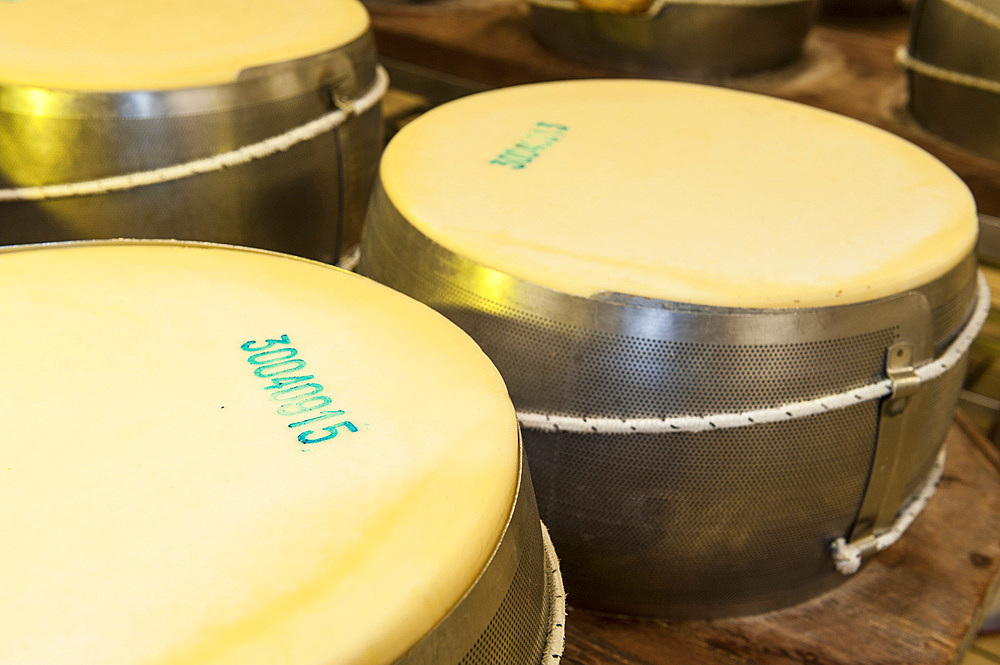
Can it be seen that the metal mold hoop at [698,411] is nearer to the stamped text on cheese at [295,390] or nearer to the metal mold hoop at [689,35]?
the stamped text on cheese at [295,390]

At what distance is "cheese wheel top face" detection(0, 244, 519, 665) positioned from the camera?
2.01 feet

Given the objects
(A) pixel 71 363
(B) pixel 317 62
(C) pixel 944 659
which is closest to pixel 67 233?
(B) pixel 317 62

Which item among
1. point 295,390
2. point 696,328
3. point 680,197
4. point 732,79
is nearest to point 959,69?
point 732,79

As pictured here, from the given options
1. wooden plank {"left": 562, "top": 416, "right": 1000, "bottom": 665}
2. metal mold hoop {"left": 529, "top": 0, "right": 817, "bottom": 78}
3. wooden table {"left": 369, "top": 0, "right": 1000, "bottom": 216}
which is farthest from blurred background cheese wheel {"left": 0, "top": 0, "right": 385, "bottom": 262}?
wooden table {"left": 369, "top": 0, "right": 1000, "bottom": 216}

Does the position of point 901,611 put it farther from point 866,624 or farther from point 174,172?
point 174,172

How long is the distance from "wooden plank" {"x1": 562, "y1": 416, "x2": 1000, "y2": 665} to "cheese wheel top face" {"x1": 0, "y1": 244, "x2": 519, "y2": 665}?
521 mm

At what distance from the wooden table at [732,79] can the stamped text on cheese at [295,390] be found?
69.5 inches

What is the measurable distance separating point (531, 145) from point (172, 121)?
0.48 metres

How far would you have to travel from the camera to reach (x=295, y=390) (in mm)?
812

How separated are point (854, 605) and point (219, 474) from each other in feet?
3.11

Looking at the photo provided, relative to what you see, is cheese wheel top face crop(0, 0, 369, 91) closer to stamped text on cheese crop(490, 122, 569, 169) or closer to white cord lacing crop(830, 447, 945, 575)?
stamped text on cheese crop(490, 122, 569, 169)

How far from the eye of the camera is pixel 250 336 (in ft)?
2.87

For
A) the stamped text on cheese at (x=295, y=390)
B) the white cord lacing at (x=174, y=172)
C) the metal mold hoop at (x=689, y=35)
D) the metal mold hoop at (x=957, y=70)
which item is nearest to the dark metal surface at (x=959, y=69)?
the metal mold hoop at (x=957, y=70)

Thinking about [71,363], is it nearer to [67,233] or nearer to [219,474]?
[219,474]
